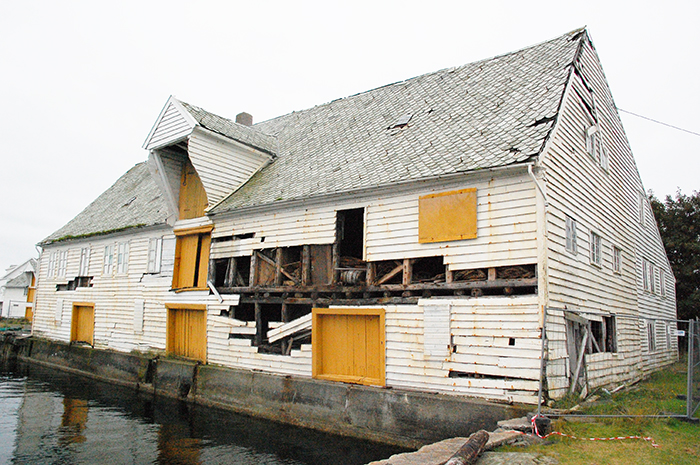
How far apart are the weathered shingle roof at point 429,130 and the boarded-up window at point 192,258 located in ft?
5.81

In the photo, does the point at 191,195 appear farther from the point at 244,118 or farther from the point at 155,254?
the point at 244,118

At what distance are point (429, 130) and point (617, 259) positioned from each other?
712cm

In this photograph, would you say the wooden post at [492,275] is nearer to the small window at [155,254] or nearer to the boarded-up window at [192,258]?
the boarded-up window at [192,258]

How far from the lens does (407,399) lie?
10.6 m

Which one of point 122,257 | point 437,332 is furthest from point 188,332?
point 437,332

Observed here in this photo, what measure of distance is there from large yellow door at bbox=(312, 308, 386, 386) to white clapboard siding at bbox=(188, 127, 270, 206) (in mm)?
6348

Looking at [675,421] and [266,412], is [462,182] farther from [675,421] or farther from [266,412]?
[266,412]

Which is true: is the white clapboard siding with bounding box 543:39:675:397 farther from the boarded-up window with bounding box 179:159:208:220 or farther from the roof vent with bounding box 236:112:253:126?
the roof vent with bounding box 236:112:253:126

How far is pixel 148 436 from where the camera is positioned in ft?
40.0

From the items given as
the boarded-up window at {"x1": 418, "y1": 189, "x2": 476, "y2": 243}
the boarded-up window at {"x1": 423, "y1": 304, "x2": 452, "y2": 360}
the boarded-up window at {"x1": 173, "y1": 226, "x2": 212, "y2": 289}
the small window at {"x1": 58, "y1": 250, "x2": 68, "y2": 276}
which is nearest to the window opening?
the boarded-up window at {"x1": 418, "y1": 189, "x2": 476, "y2": 243}

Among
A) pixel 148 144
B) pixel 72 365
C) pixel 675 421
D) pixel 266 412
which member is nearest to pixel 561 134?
pixel 675 421

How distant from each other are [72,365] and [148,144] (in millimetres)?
11354

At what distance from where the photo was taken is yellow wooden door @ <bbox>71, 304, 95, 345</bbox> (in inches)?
872

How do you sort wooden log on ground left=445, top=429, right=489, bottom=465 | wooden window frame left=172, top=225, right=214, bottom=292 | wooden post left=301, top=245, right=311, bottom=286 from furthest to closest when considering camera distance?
1. wooden window frame left=172, top=225, right=214, bottom=292
2. wooden post left=301, top=245, right=311, bottom=286
3. wooden log on ground left=445, top=429, right=489, bottom=465
